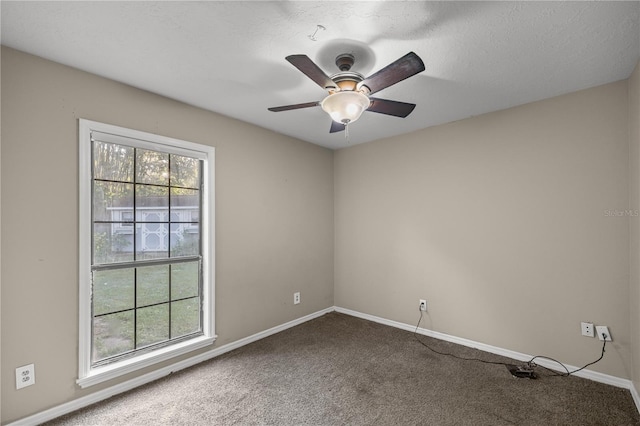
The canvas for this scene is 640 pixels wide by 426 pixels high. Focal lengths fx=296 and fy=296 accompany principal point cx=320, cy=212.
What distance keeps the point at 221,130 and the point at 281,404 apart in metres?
2.45

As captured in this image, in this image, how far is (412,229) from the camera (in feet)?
11.4

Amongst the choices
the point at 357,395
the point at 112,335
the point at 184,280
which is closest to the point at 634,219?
the point at 357,395

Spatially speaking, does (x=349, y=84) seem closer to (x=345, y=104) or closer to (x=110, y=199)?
(x=345, y=104)

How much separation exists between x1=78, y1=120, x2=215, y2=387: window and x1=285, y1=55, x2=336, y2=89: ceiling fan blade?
5.16 feet

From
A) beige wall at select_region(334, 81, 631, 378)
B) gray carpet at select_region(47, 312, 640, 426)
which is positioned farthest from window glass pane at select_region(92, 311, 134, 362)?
beige wall at select_region(334, 81, 631, 378)

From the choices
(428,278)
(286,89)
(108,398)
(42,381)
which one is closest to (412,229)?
(428,278)

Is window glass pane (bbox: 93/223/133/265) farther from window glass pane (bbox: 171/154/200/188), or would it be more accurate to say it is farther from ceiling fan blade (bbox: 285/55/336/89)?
ceiling fan blade (bbox: 285/55/336/89)

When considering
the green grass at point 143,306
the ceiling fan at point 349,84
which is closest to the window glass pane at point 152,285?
the green grass at point 143,306

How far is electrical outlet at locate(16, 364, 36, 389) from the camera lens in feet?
6.05

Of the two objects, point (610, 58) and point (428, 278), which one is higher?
point (610, 58)

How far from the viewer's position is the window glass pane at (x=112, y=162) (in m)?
2.25

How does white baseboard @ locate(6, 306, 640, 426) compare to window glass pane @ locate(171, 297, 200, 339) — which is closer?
white baseboard @ locate(6, 306, 640, 426)

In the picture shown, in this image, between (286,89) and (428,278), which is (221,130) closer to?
(286,89)

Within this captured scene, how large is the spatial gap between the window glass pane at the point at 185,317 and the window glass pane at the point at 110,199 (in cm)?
93
